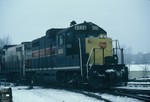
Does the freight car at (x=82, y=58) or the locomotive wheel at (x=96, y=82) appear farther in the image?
the freight car at (x=82, y=58)

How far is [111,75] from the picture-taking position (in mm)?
14773

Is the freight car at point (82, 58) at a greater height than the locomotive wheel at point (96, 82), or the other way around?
the freight car at point (82, 58)

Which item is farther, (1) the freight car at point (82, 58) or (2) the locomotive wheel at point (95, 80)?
(1) the freight car at point (82, 58)

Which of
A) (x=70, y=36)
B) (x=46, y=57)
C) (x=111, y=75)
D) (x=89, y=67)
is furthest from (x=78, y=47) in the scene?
(x=46, y=57)

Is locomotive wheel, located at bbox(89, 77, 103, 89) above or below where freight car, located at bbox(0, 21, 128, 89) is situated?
below

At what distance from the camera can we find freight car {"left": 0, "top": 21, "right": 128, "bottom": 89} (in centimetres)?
1519

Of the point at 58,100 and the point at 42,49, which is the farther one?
the point at 42,49

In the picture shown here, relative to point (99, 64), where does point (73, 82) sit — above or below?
below

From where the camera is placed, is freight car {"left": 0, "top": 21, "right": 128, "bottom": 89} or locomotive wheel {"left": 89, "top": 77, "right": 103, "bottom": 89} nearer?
locomotive wheel {"left": 89, "top": 77, "right": 103, "bottom": 89}

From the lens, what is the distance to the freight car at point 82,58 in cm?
1519

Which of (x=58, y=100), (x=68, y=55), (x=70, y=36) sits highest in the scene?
(x=70, y=36)

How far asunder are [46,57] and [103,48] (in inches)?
223

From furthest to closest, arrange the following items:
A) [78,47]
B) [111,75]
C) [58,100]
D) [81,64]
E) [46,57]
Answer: [46,57]
[78,47]
[81,64]
[111,75]
[58,100]

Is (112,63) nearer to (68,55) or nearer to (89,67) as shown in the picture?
(89,67)
